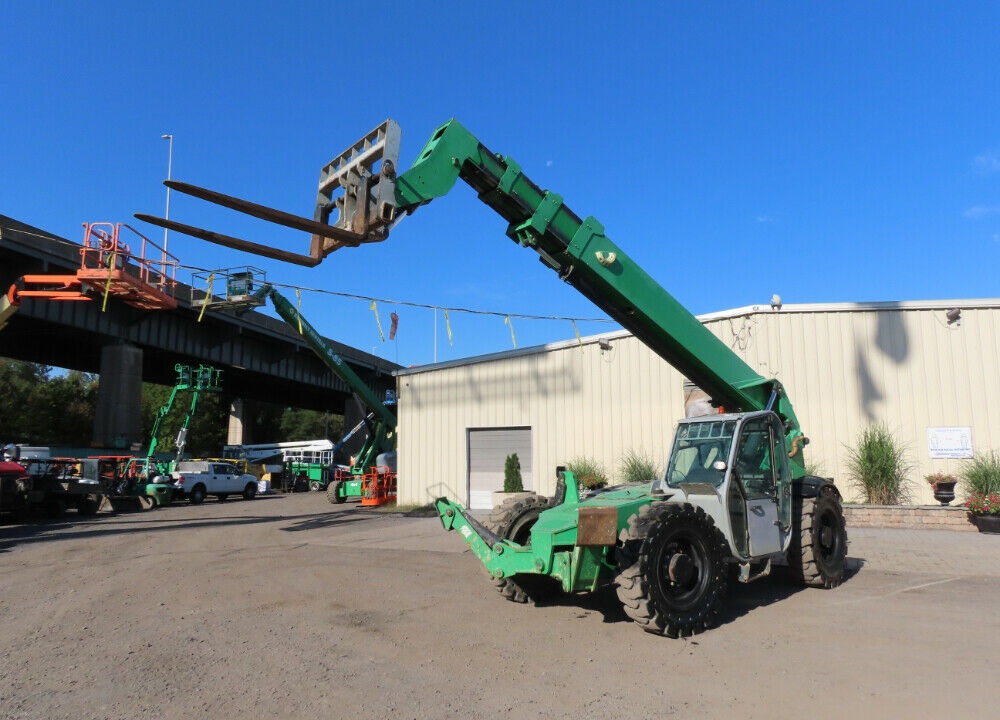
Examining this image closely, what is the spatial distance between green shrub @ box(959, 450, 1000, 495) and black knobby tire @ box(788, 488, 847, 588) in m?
8.06

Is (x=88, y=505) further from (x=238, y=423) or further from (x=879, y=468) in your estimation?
(x=238, y=423)

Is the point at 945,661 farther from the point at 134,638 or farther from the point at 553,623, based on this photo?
the point at 134,638

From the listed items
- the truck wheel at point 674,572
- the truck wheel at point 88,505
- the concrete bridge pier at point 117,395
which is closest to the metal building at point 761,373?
the truck wheel at point 88,505

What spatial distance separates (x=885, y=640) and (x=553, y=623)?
303cm

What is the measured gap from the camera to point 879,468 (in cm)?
1534

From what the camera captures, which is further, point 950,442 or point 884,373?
point 884,373

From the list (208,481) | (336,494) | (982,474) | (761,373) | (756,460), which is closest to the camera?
(756,460)

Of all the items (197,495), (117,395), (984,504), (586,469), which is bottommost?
(197,495)

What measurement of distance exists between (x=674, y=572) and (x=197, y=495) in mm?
26263

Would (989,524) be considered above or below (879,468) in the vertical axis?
below

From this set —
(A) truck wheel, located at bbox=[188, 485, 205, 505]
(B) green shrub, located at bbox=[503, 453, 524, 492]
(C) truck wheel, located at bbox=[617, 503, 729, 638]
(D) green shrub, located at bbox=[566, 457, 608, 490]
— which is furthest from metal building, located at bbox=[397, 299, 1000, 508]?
(C) truck wheel, located at bbox=[617, 503, 729, 638]

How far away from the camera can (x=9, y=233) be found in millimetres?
24125

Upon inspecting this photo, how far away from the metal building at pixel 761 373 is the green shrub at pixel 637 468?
0.57 ft

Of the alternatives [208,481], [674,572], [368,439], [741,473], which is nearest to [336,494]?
[368,439]
